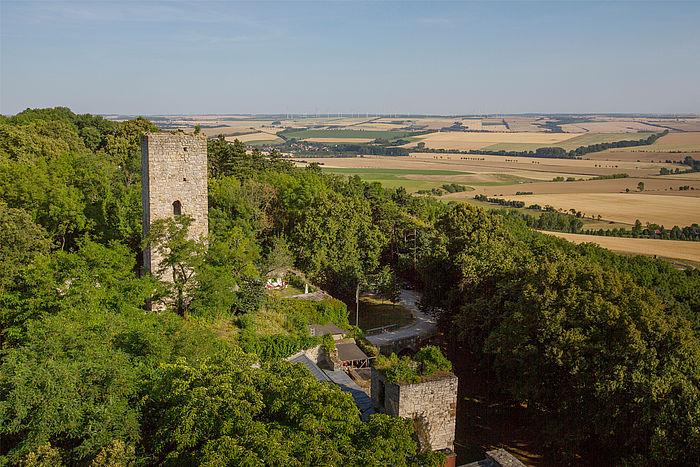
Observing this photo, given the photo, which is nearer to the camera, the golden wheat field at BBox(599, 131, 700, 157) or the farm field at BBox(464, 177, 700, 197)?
the farm field at BBox(464, 177, 700, 197)

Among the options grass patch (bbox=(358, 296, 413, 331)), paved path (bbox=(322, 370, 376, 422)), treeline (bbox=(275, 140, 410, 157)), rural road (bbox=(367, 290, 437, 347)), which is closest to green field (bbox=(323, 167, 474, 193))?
treeline (bbox=(275, 140, 410, 157))

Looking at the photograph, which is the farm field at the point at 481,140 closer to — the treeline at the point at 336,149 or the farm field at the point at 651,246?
the treeline at the point at 336,149

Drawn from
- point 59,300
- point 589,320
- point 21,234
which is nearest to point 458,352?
point 589,320

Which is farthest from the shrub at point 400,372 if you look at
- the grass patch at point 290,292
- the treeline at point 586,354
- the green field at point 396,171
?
the green field at point 396,171

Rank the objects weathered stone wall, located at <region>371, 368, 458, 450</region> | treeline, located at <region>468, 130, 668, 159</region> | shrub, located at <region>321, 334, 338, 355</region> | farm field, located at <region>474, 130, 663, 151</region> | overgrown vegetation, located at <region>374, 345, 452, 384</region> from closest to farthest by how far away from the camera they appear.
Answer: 1. weathered stone wall, located at <region>371, 368, 458, 450</region>
2. overgrown vegetation, located at <region>374, 345, 452, 384</region>
3. shrub, located at <region>321, 334, 338, 355</region>
4. treeline, located at <region>468, 130, 668, 159</region>
5. farm field, located at <region>474, 130, 663, 151</region>

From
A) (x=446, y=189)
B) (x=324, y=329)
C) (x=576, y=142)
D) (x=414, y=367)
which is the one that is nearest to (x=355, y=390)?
(x=414, y=367)

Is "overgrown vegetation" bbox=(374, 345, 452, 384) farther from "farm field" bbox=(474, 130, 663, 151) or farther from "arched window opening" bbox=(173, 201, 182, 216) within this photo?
"farm field" bbox=(474, 130, 663, 151)

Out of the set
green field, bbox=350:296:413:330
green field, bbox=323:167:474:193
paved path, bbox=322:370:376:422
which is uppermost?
green field, bbox=323:167:474:193

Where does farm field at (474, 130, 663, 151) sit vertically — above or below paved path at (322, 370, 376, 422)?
above
